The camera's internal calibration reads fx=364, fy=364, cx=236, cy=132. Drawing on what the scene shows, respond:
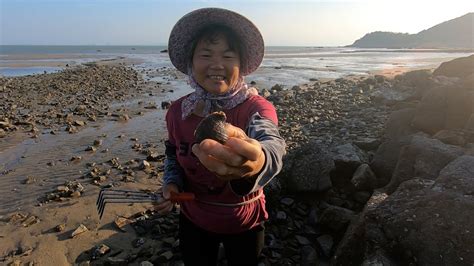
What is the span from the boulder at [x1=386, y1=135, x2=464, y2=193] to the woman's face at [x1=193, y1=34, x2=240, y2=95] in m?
3.03

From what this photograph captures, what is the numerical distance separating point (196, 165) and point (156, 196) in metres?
0.44

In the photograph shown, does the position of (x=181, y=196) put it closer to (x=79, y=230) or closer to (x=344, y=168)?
(x=79, y=230)

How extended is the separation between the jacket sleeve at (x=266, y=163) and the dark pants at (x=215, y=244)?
3.69 ft

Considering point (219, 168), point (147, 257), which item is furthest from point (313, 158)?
point (219, 168)

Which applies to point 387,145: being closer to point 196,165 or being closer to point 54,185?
point 196,165

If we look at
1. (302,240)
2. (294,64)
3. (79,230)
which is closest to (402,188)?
(302,240)

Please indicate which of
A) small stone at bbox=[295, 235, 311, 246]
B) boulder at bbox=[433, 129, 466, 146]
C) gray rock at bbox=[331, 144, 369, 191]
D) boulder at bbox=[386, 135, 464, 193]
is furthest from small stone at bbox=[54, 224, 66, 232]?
boulder at bbox=[433, 129, 466, 146]

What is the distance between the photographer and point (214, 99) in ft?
8.87

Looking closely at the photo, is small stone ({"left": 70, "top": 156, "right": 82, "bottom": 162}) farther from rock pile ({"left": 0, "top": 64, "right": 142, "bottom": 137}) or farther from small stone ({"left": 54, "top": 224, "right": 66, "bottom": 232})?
small stone ({"left": 54, "top": 224, "right": 66, "bottom": 232})

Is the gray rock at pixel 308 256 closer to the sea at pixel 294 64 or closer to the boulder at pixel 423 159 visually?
the boulder at pixel 423 159

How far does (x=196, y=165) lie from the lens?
2859 millimetres

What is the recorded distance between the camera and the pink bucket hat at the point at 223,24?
2.63 m

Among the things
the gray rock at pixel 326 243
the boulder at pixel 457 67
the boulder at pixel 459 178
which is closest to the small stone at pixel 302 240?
the gray rock at pixel 326 243

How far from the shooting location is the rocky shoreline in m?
3.11
